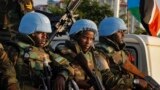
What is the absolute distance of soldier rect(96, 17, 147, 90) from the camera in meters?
5.07

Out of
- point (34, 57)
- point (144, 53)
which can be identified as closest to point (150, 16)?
point (144, 53)

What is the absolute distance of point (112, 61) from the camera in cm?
512

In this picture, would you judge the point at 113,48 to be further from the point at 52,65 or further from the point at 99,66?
the point at 52,65

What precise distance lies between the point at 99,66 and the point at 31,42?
691 mm

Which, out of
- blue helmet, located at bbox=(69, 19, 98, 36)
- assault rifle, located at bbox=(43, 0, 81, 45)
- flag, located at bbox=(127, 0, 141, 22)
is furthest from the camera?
flag, located at bbox=(127, 0, 141, 22)

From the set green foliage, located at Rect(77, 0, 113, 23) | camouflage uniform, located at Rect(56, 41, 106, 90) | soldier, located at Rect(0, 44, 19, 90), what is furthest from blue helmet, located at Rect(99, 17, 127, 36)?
green foliage, located at Rect(77, 0, 113, 23)

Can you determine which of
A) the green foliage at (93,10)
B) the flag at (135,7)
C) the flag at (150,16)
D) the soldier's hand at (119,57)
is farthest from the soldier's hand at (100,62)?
the green foliage at (93,10)

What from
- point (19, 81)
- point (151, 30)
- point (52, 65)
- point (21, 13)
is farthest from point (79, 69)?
point (151, 30)

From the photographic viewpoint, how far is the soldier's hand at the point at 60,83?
423 cm

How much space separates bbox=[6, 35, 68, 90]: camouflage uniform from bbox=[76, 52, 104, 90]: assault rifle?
15 centimetres

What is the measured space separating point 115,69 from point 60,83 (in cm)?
102

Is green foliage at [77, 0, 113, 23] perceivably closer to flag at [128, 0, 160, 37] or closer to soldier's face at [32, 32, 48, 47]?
flag at [128, 0, 160, 37]

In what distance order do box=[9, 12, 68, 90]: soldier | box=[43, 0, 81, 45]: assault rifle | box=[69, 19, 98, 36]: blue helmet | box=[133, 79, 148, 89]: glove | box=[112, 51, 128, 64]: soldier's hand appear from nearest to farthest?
1. box=[9, 12, 68, 90]: soldier
2. box=[69, 19, 98, 36]: blue helmet
3. box=[133, 79, 148, 89]: glove
4. box=[112, 51, 128, 64]: soldier's hand
5. box=[43, 0, 81, 45]: assault rifle

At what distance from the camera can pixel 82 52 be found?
15.4ft
